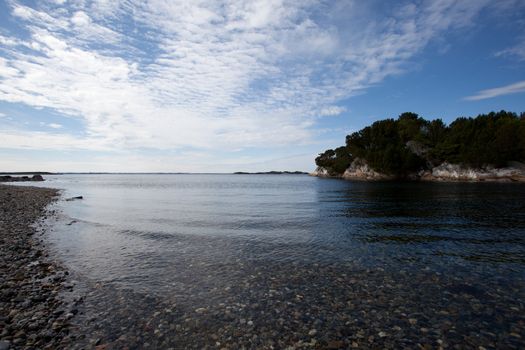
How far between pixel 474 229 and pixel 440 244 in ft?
26.7

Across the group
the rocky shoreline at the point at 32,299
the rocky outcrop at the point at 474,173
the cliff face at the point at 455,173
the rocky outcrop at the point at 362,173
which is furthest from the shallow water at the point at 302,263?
the rocky outcrop at the point at 362,173

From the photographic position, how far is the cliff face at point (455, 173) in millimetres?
110812

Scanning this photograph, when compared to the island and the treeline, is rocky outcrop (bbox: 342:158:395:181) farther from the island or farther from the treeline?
the treeline

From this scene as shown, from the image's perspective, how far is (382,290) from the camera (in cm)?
1162

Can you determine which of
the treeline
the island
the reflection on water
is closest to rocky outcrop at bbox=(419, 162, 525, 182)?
the island

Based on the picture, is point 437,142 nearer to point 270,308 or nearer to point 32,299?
point 270,308

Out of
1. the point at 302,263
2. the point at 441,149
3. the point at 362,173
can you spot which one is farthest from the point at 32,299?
the point at 362,173

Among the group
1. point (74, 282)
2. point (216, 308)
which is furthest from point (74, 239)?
point (216, 308)

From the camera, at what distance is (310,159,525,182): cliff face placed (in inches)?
4363

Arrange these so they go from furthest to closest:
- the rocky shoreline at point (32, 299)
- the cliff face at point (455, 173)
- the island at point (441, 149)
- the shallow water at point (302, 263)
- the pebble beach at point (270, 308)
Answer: the island at point (441, 149), the cliff face at point (455, 173), the shallow water at point (302, 263), the pebble beach at point (270, 308), the rocky shoreline at point (32, 299)

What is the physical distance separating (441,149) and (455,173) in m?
17.0

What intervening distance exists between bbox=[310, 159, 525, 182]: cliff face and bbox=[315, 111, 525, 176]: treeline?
2.83 meters

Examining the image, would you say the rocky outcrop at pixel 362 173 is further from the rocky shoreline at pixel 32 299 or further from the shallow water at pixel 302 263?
the rocky shoreline at pixel 32 299

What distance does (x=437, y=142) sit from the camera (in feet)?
508
